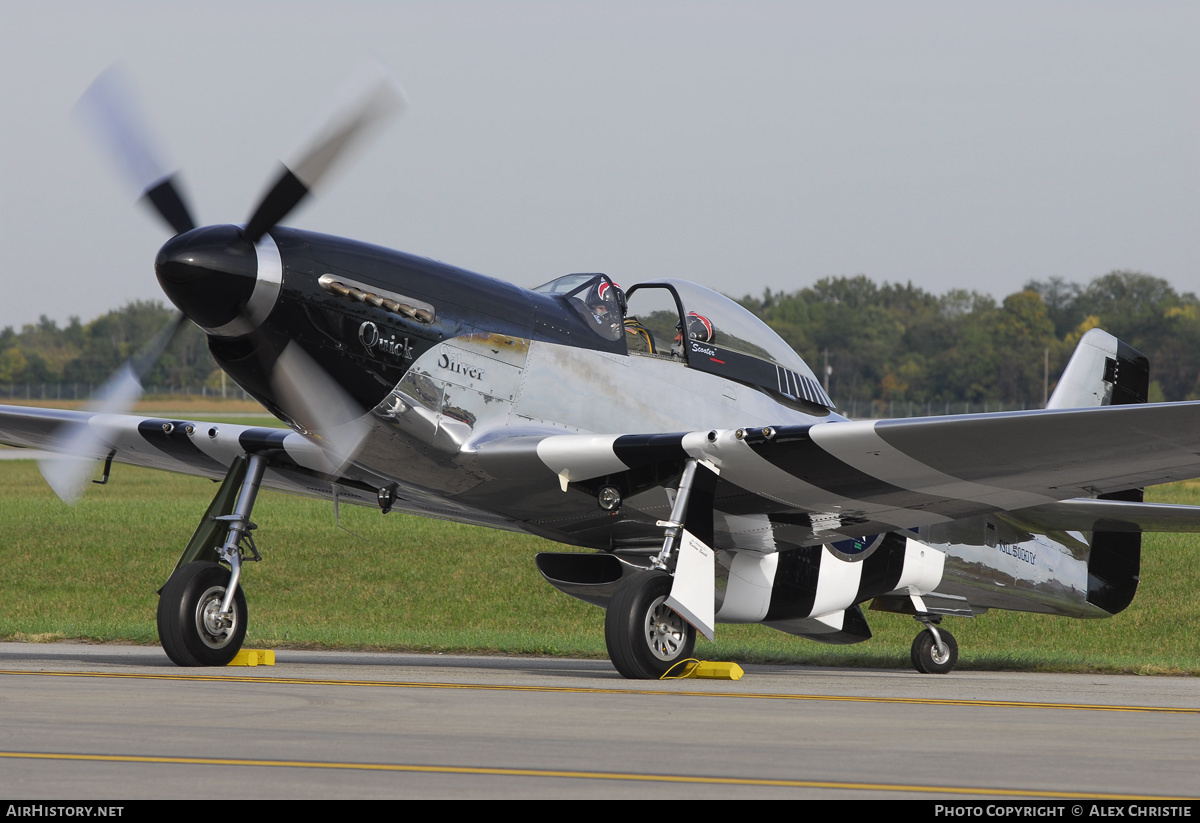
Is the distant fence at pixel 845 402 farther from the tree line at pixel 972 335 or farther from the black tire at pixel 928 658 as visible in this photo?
the black tire at pixel 928 658

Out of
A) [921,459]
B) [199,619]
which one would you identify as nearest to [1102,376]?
[921,459]

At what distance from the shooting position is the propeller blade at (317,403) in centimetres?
939

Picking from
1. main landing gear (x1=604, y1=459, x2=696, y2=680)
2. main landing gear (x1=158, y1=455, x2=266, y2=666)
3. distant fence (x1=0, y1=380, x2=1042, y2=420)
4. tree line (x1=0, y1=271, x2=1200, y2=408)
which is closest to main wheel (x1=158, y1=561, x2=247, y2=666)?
main landing gear (x1=158, y1=455, x2=266, y2=666)

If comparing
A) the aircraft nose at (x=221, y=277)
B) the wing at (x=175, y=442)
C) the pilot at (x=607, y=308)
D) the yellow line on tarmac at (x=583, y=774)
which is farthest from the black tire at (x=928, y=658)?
the yellow line on tarmac at (x=583, y=774)

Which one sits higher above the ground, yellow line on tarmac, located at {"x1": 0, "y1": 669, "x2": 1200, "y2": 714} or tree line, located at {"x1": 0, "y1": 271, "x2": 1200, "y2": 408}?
tree line, located at {"x1": 0, "y1": 271, "x2": 1200, "y2": 408}

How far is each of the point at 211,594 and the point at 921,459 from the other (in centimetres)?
539

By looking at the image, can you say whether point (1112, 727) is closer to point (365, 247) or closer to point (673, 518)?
point (673, 518)

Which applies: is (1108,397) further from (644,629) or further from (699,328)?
(644,629)

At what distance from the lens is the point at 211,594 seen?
34.3ft

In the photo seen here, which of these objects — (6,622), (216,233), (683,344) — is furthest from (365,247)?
(6,622)

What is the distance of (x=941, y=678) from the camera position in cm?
1175

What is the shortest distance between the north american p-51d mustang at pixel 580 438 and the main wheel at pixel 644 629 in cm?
2

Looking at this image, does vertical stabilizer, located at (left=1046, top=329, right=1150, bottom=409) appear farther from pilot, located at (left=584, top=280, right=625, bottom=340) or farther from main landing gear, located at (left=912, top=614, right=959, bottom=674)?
pilot, located at (left=584, top=280, right=625, bottom=340)

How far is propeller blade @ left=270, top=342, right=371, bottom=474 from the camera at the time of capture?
30.8 ft
